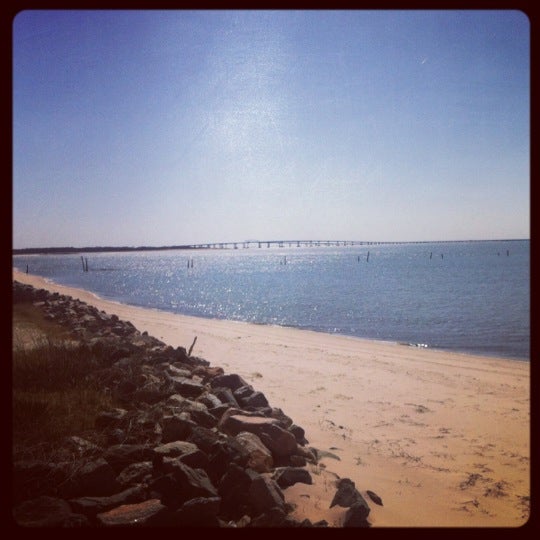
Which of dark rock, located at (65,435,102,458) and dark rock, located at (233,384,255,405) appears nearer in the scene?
dark rock, located at (65,435,102,458)

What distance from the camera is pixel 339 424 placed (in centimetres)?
652

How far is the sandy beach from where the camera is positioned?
163 inches

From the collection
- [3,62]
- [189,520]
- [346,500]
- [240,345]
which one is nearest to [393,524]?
[346,500]

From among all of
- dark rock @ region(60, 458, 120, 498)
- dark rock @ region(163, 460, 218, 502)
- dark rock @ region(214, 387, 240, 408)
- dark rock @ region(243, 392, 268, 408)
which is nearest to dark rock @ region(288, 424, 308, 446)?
dark rock @ region(243, 392, 268, 408)

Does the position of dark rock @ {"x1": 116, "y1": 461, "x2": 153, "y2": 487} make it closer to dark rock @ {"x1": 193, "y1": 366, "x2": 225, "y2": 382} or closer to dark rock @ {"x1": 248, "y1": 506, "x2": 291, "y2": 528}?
dark rock @ {"x1": 248, "y1": 506, "x2": 291, "y2": 528}

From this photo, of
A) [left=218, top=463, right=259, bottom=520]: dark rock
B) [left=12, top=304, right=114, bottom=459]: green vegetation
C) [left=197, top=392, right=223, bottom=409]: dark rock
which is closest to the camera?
[left=218, top=463, right=259, bottom=520]: dark rock

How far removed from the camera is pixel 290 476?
4129 millimetres

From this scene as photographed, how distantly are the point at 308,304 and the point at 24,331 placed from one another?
63.2 feet

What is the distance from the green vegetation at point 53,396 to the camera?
4.21 metres

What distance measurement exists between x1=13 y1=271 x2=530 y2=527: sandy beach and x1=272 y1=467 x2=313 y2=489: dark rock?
71mm

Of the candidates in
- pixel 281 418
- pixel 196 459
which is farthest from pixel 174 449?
pixel 281 418

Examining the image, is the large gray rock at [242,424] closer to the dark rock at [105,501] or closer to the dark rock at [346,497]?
the dark rock at [346,497]

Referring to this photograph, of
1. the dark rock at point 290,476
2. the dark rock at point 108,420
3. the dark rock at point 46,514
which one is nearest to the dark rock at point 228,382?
the dark rock at point 108,420
